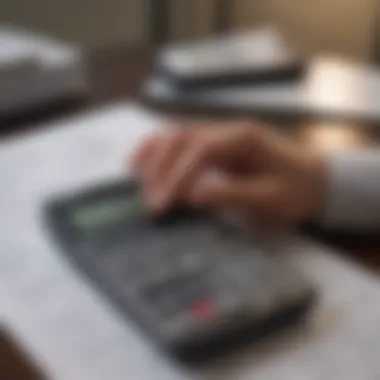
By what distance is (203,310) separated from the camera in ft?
1.63

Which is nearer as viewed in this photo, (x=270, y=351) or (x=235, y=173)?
(x=270, y=351)

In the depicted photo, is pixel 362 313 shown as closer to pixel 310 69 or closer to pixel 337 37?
pixel 310 69

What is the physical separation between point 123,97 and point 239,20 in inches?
40.3

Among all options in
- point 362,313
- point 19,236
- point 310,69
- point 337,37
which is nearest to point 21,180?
point 19,236

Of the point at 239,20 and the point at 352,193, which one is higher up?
the point at 352,193

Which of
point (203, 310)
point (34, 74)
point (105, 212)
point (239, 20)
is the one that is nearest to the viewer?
point (203, 310)

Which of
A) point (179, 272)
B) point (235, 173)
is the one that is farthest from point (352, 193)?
point (179, 272)

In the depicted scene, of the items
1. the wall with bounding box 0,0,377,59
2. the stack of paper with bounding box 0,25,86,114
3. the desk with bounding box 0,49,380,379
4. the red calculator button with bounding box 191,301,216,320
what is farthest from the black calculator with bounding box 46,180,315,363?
the wall with bounding box 0,0,377,59

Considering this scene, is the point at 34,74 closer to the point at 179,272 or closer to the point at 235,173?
the point at 235,173

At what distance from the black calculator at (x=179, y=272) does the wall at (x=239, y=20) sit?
1.16 meters

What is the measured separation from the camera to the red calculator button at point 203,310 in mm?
491

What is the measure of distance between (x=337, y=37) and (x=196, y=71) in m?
1.06

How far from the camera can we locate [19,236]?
0.64 m

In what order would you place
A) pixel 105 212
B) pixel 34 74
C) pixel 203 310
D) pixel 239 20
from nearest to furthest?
pixel 203 310
pixel 105 212
pixel 34 74
pixel 239 20
